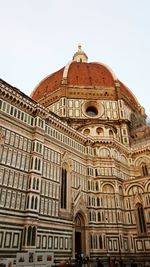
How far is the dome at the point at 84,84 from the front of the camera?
159ft

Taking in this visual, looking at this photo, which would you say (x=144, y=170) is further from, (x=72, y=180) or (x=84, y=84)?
(x=84, y=84)

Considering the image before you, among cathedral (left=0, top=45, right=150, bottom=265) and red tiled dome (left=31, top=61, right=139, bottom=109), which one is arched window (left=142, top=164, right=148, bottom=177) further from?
red tiled dome (left=31, top=61, right=139, bottom=109)

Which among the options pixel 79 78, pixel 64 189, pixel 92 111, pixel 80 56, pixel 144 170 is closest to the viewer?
pixel 64 189

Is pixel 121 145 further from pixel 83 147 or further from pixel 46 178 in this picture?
pixel 46 178

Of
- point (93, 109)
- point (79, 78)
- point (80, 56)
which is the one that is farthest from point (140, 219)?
point (80, 56)

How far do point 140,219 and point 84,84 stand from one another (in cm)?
2954

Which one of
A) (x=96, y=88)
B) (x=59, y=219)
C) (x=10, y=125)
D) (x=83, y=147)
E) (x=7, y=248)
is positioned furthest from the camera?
(x=96, y=88)

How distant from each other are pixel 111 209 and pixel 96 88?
26195 millimetres

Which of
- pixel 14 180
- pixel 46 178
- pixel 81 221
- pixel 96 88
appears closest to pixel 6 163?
pixel 14 180

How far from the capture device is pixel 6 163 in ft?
75.1

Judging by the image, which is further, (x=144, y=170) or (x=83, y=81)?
(x=83, y=81)

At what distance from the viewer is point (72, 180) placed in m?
31.1

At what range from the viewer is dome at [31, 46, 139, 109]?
159ft

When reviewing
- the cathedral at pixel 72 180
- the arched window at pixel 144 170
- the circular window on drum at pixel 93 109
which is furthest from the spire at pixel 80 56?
the arched window at pixel 144 170
